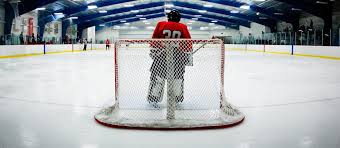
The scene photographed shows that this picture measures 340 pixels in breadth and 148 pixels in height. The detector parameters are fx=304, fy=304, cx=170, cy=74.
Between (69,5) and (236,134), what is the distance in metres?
27.7

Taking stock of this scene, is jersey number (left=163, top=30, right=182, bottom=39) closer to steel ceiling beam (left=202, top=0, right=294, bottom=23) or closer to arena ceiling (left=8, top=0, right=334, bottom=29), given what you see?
arena ceiling (left=8, top=0, right=334, bottom=29)

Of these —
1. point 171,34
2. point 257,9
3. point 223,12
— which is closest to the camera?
point 171,34

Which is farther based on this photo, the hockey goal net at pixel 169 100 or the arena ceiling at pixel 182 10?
the arena ceiling at pixel 182 10

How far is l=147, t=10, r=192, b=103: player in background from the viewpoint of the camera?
353 centimetres

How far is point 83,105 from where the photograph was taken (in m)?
4.18

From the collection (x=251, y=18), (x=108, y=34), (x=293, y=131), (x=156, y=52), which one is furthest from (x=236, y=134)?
(x=108, y=34)

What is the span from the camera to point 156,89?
398cm

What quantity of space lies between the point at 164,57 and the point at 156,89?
25.0 inches

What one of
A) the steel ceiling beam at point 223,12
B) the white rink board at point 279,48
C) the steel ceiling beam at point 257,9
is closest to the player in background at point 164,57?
the white rink board at point 279,48

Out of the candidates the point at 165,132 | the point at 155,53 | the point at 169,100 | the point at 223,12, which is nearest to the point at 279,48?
the point at 223,12

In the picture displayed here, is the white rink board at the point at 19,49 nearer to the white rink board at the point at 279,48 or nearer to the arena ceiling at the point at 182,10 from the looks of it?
the arena ceiling at the point at 182,10

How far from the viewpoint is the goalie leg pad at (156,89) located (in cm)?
388

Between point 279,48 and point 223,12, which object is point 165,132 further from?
point 223,12

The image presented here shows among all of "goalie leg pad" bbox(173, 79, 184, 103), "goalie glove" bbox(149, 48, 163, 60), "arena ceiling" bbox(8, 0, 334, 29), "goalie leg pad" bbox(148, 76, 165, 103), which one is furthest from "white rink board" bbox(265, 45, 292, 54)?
"goalie glove" bbox(149, 48, 163, 60)
